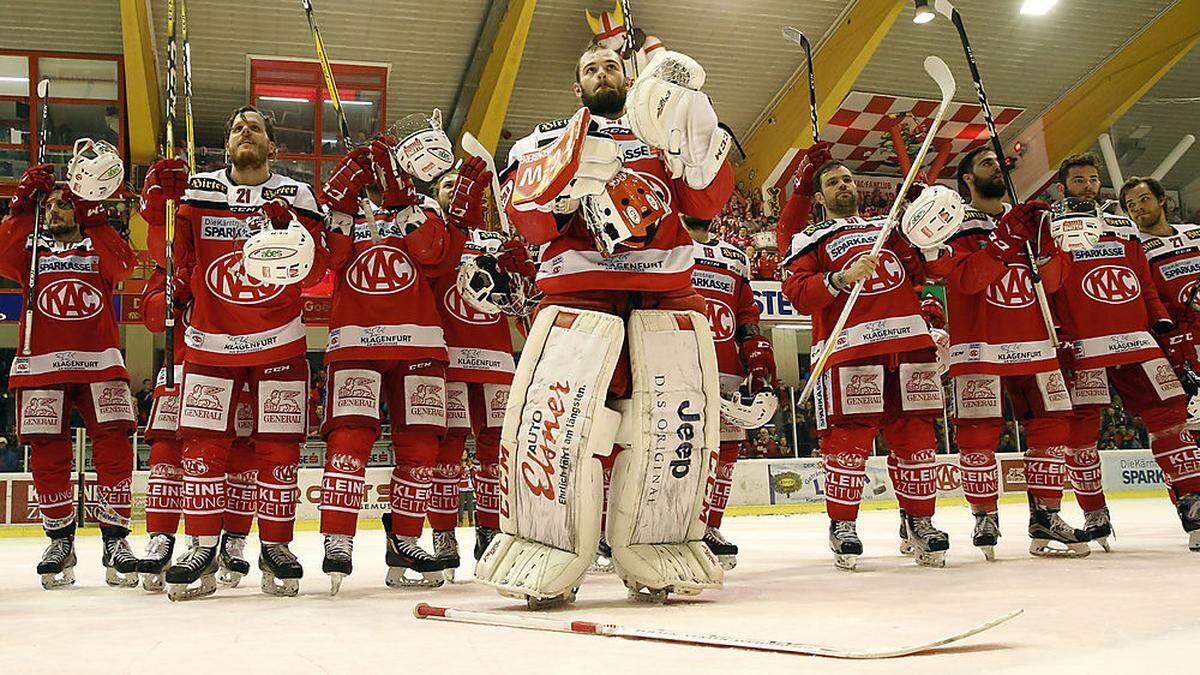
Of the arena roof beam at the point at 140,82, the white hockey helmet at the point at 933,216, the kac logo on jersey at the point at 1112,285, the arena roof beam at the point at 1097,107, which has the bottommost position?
the kac logo on jersey at the point at 1112,285

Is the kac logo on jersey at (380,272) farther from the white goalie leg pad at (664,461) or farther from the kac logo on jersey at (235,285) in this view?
the white goalie leg pad at (664,461)

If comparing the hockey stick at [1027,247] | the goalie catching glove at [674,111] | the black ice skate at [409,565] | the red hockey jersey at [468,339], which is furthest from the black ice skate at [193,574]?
the hockey stick at [1027,247]

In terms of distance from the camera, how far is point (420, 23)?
492 inches

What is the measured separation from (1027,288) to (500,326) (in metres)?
2.07

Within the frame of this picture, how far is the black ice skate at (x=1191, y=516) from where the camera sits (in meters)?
4.00

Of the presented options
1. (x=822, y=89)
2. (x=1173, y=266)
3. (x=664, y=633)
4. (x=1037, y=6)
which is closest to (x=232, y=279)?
(x=664, y=633)

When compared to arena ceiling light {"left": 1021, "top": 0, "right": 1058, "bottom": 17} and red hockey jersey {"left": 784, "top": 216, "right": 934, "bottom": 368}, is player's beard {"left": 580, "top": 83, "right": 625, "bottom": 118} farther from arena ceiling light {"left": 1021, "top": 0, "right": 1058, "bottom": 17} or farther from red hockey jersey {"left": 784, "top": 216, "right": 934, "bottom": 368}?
arena ceiling light {"left": 1021, "top": 0, "right": 1058, "bottom": 17}

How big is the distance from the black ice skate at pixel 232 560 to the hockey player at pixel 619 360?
121cm

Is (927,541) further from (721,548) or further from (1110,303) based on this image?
(1110,303)

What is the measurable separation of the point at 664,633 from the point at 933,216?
7.34 ft

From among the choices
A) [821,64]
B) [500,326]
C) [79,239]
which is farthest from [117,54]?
[500,326]

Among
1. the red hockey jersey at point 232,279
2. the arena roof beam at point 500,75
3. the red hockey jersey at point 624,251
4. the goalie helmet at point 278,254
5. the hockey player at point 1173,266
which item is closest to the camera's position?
the red hockey jersey at point 624,251

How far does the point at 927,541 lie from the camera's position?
3736 millimetres

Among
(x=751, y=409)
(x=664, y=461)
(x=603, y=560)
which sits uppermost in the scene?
(x=751, y=409)
